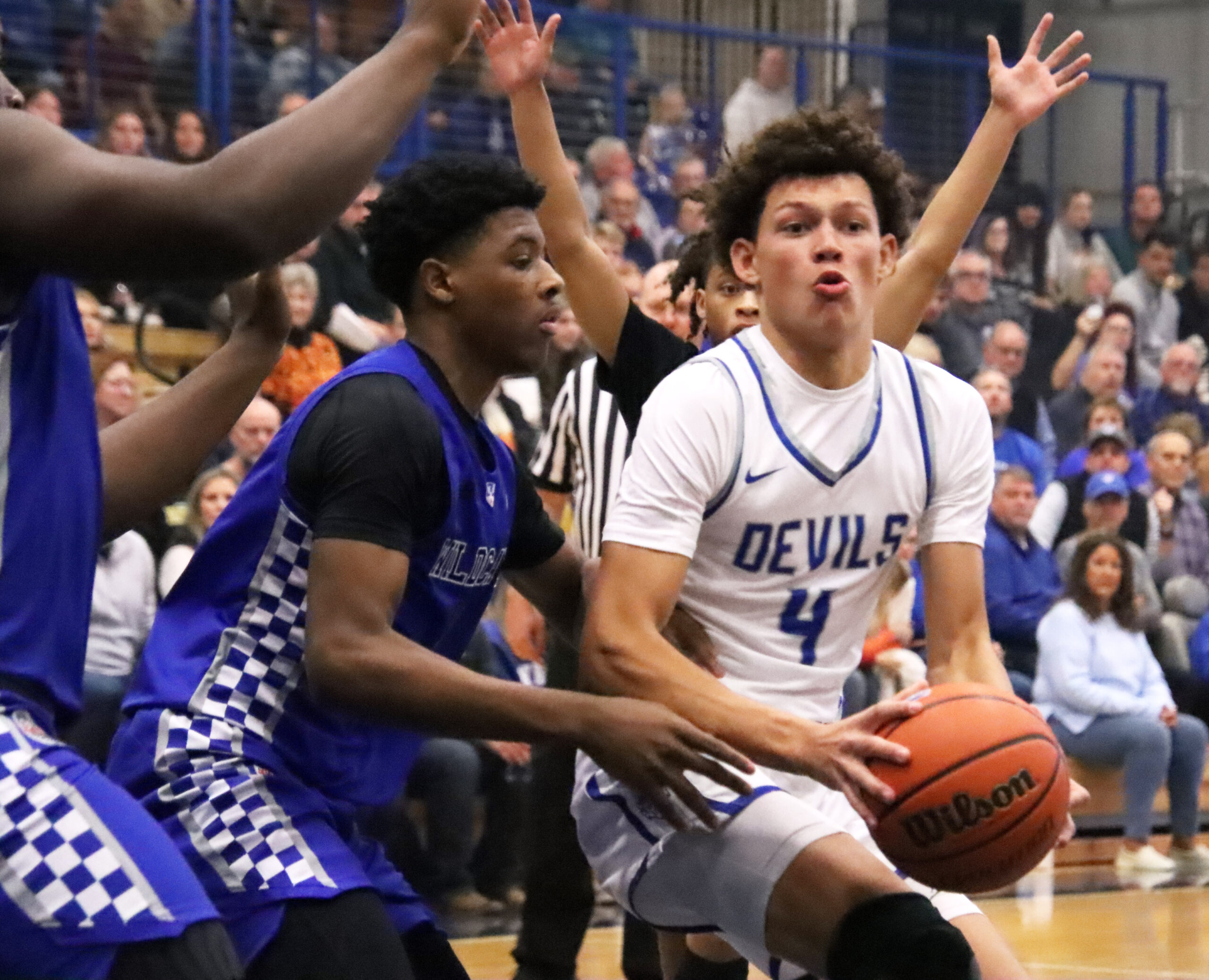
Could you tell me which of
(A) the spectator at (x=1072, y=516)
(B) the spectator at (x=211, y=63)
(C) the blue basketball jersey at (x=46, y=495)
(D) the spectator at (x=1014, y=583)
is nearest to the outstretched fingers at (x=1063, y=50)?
(C) the blue basketball jersey at (x=46, y=495)

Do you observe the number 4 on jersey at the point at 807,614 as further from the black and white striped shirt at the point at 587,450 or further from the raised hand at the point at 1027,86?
the black and white striped shirt at the point at 587,450

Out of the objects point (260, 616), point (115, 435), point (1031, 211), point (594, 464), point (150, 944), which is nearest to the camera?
point (150, 944)

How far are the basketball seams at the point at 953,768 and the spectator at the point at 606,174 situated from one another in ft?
27.0

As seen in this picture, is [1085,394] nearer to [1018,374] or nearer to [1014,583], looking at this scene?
[1018,374]

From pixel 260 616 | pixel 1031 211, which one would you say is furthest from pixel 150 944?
pixel 1031 211

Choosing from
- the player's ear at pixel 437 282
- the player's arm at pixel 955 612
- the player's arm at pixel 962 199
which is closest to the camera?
the player's ear at pixel 437 282

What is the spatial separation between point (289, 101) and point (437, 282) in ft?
22.5

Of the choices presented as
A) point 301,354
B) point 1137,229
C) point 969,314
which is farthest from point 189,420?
point 1137,229

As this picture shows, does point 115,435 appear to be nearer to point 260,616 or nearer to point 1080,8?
point 260,616

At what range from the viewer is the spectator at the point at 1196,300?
1309 centimetres

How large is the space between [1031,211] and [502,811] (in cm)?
775

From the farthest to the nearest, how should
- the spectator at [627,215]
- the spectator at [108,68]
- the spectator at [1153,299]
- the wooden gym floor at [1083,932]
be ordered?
the spectator at [1153,299], the spectator at [627,215], the spectator at [108,68], the wooden gym floor at [1083,932]

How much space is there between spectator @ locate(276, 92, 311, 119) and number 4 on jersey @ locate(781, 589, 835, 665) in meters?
6.48

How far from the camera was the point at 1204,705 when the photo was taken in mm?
9445
